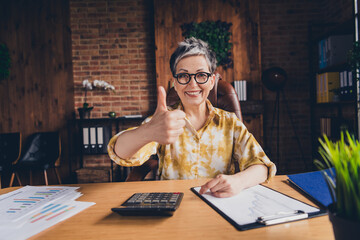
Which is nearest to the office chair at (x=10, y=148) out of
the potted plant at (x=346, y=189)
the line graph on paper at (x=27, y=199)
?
the line graph on paper at (x=27, y=199)

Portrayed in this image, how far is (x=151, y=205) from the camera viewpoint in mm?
705

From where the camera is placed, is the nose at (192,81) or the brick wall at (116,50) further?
the brick wall at (116,50)

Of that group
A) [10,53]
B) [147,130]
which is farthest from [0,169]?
[147,130]

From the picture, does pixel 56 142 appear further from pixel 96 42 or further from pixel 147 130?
pixel 147 130

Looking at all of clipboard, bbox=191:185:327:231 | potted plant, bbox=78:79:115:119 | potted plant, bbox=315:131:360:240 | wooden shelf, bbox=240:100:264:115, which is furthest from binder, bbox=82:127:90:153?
potted plant, bbox=315:131:360:240

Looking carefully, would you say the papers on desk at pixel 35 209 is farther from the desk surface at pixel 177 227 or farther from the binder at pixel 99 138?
→ the binder at pixel 99 138

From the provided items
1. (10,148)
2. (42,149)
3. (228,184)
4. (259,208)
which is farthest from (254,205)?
(10,148)

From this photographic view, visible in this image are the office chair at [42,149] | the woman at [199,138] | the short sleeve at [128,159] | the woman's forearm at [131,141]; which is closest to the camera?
the woman's forearm at [131,141]

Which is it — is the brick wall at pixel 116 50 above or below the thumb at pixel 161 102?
above

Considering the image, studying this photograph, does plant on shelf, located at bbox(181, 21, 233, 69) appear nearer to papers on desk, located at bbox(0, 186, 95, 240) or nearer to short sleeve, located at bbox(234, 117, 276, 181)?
short sleeve, located at bbox(234, 117, 276, 181)

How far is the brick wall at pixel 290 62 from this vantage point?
3.87 meters

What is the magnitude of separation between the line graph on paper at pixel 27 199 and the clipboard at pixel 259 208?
487 mm

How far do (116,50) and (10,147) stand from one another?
2.11 metres

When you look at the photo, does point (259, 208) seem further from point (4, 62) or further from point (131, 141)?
point (4, 62)
